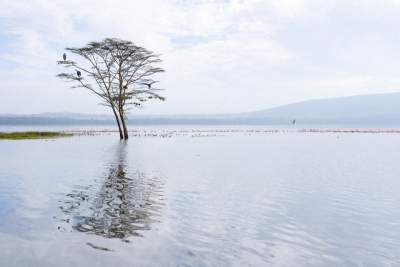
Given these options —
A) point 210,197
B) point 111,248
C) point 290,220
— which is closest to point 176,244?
point 111,248

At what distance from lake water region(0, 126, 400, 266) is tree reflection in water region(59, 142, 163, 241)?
0.03 metres

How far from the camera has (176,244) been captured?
10844mm

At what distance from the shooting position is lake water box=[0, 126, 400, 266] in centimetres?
1005

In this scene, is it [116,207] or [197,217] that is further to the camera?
[116,207]

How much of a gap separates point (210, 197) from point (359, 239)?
680cm

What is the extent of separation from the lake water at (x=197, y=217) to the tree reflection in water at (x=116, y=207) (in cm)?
3

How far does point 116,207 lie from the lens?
14.9 meters

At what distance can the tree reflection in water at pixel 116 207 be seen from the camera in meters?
12.3

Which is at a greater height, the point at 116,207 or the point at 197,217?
the point at 116,207

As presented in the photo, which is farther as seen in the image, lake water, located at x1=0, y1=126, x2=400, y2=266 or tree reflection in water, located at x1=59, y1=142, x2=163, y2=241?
tree reflection in water, located at x1=59, y1=142, x2=163, y2=241

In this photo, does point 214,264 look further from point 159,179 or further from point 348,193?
point 159,179

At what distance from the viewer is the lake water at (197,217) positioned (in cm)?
1005

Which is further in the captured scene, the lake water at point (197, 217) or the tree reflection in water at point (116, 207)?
the tree reflection in water at point (116, 207)

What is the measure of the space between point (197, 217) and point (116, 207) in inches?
115
